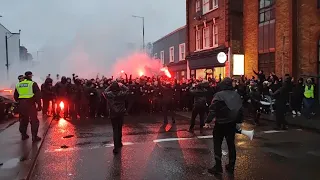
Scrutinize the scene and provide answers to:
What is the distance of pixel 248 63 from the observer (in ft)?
65.1

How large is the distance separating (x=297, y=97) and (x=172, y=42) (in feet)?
73.9

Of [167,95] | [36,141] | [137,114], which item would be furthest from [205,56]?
[36,141]

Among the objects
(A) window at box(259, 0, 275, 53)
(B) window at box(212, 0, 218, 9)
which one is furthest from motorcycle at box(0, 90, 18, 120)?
(B) window at box(212, 0, 218, 9)

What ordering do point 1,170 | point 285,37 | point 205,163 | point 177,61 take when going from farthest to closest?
point 177,61
point 285,37
point 205,163
point 1,170

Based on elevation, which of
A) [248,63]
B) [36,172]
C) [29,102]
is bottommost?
[36,172]

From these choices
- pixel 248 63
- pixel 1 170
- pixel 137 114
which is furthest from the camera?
pixel 248 63

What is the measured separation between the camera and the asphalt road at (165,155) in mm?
6039

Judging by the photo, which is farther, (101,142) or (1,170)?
(101,142)

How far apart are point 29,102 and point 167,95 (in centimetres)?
482

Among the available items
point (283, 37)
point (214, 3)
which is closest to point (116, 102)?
point (283, 37)

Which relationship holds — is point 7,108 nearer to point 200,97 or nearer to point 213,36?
point 200,97

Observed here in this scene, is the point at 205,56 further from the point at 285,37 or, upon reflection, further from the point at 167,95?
the point at 167,95

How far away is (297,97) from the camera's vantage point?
14.0m

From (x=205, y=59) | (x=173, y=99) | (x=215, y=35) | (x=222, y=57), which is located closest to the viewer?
(x=173, y=99)
